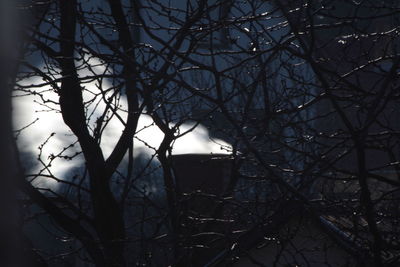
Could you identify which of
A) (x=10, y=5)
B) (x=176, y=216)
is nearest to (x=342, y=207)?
(x=176, y=216)

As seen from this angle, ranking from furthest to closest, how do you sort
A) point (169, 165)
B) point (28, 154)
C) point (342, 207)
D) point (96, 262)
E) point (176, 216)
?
point (28, 154)
point (169, 165)
point (176, 216)
point (96, 262)
point (342, 207)

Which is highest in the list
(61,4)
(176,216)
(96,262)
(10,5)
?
(61,4)

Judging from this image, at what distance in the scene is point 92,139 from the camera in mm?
4730

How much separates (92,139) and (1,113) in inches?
79.0

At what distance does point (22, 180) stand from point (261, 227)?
1.42 metres

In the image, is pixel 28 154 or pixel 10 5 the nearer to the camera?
pixel 10 5

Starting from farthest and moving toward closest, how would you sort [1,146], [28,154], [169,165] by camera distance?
[28,154] < [169,165] < [1,146]

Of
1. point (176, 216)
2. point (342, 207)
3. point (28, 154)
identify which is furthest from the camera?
point (28, 154)

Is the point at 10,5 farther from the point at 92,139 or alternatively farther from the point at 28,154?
the point at 28,154

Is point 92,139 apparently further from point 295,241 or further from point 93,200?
point 295,241

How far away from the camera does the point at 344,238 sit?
4504 mm

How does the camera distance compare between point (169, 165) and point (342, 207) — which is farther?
point (169, 165)

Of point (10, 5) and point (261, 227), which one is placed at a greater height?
point (10, 5)

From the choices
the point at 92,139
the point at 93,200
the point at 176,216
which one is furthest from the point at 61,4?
the point at 176,216
